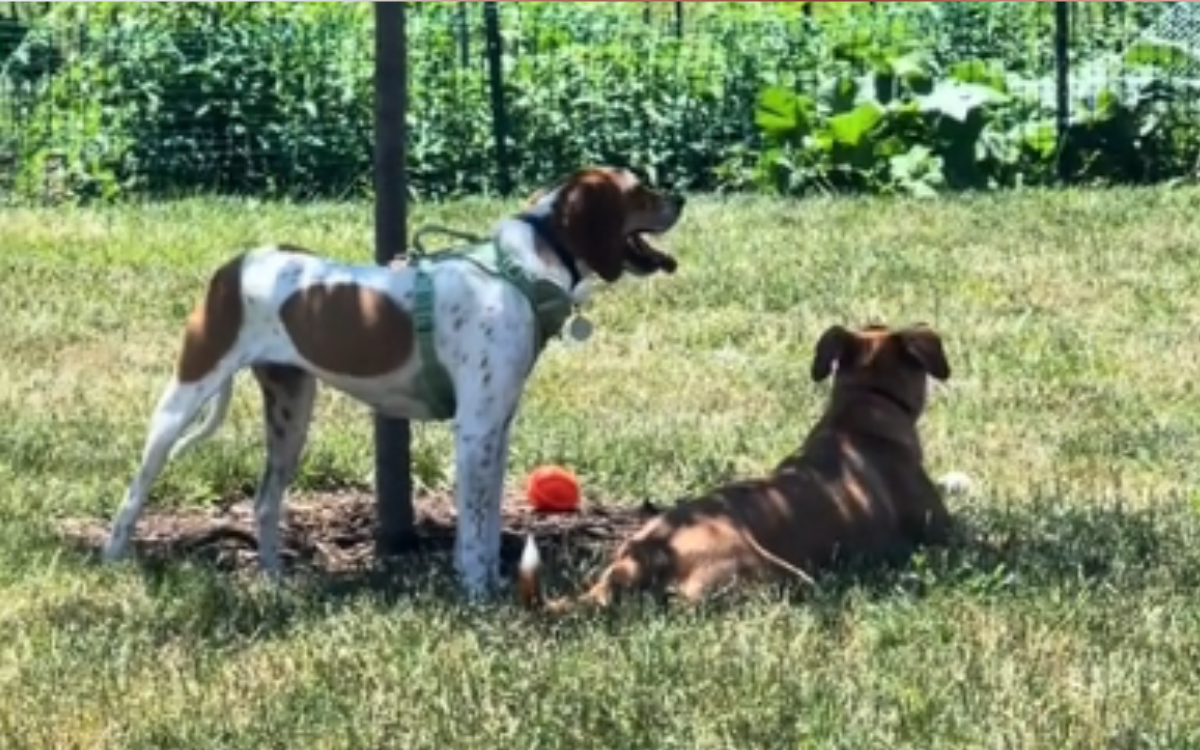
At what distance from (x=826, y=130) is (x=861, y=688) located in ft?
32.6

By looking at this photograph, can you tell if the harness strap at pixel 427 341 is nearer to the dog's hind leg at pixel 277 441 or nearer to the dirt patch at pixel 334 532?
the dog's hind leg at pixel 277 441

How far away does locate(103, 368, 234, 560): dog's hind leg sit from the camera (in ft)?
24.3

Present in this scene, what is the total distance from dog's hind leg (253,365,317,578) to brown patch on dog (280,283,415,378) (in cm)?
38

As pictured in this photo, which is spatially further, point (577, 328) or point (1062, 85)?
point (1062, 85)

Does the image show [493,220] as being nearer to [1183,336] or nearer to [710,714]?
[1183,336]

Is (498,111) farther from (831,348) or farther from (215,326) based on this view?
(215,326)

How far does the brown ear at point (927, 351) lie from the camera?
7.64 meters

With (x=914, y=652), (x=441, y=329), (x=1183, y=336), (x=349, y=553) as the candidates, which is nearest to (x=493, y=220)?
(x=1183, y=336)

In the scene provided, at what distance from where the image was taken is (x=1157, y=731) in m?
5.57

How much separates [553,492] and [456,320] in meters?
1.39

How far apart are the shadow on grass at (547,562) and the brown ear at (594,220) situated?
0.79m

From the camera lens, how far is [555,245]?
722cm

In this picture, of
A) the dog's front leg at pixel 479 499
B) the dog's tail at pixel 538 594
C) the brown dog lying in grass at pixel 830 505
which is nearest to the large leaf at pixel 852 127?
the brown dog lying in grass at pixel 830 505

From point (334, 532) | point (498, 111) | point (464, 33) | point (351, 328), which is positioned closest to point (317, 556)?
point (334, 532)
